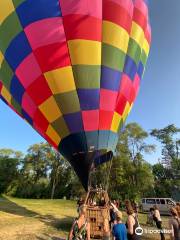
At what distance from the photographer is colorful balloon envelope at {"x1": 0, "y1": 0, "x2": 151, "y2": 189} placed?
9.76 metres

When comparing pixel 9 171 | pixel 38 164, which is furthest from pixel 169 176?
pixel 9 171

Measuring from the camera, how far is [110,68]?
34.0ft

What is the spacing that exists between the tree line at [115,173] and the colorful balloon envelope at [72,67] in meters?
24.1

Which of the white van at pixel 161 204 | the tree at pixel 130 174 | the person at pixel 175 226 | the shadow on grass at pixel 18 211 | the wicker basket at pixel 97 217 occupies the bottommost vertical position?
the person at pixel 175 226

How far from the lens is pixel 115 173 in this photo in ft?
110

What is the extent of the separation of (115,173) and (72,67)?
2550cm

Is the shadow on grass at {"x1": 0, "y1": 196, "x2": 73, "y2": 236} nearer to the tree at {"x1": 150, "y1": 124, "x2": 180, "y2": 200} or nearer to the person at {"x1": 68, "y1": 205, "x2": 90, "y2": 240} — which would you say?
the person at {"x1": 68, "y1": 205, "x2": 90, "y2": 240}

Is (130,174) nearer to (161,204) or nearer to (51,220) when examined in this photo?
(161,204)

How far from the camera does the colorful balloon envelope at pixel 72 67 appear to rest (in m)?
9.76

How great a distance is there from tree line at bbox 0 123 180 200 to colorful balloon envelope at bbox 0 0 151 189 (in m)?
24.1

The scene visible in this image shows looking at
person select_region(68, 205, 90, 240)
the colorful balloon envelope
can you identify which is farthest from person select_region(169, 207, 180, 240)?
the colorful balloon envelope

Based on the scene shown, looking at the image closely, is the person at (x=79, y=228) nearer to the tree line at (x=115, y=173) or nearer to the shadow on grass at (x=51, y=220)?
the shadow on grass at (x=51, y=220)

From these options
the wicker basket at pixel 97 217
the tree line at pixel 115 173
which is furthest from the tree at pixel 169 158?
the wicker basket at pixel 97 217

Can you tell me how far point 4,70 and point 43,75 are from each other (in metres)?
2.41
